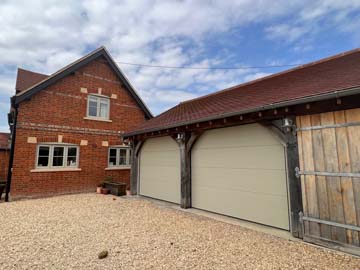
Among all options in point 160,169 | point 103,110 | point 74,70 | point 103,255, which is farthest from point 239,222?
point 74,70

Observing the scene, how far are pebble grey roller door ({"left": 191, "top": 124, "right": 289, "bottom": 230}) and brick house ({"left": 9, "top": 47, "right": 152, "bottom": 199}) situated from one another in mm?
5735

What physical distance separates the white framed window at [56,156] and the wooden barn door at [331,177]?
359 inches

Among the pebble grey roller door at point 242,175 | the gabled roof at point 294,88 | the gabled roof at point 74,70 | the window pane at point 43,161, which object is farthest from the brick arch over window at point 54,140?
the pebble grey roller door at point 242,175

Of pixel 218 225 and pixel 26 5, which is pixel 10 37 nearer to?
pixel 26 5

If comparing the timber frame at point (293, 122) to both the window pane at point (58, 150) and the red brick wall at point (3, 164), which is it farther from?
the red brick wall at point (3, 164)

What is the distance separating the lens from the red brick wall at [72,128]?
8.07 m

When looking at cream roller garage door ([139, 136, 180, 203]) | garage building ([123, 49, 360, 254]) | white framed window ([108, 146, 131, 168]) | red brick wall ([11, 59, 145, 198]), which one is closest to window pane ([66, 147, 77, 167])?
red brick wall ([11, 59, 145, 198])

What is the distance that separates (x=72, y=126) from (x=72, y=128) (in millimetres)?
96

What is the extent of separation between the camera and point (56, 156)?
887 centimetres

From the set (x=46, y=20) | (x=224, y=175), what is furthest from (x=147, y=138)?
(x=46, y=20)

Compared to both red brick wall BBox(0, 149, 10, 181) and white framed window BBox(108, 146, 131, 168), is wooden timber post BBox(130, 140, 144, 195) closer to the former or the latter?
white framed window BBox(108, 146, 131, 168)

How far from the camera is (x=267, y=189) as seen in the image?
460 cm

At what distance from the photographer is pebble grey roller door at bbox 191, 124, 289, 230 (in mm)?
4453

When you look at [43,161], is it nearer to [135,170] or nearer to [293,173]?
[135,170]
